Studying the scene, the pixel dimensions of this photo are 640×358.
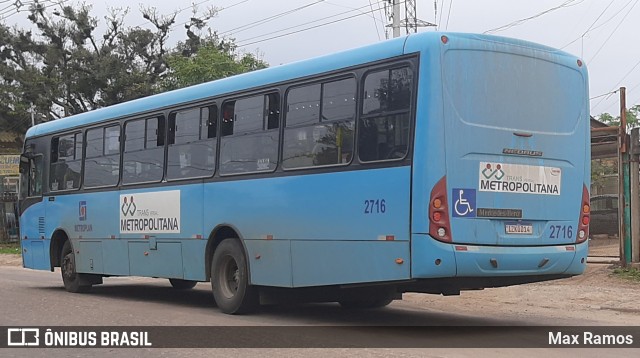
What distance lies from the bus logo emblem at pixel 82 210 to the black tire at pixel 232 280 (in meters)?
4.26

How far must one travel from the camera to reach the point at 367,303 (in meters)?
12.8

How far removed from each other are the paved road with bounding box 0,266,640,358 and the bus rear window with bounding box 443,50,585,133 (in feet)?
8.37

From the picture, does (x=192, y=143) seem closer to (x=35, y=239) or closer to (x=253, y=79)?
(x=253, y=79)

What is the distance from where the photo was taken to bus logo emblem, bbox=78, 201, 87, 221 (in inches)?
610

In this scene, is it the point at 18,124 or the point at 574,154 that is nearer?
the point at 574,154

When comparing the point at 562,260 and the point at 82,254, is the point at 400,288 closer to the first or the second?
the point at 562,260

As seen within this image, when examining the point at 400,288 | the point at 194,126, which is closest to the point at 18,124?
the point at 194,126

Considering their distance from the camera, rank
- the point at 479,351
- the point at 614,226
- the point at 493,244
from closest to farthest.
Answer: the point at 479,351
the point at 493,244
the point at 614,226

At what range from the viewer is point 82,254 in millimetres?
15617

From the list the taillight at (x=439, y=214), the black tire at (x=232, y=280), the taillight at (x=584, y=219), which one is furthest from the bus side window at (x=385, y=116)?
the black tire at (x=232, y=280)

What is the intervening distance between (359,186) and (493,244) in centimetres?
164

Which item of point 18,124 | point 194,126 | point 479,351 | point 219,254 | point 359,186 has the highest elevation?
point 18,124

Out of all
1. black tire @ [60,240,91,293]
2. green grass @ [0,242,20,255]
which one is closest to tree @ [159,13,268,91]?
green grass @ [0,242,20,255]

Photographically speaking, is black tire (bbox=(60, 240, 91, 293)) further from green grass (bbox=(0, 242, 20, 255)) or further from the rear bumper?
green grass (bbox=(0, 242, 20, 255))
